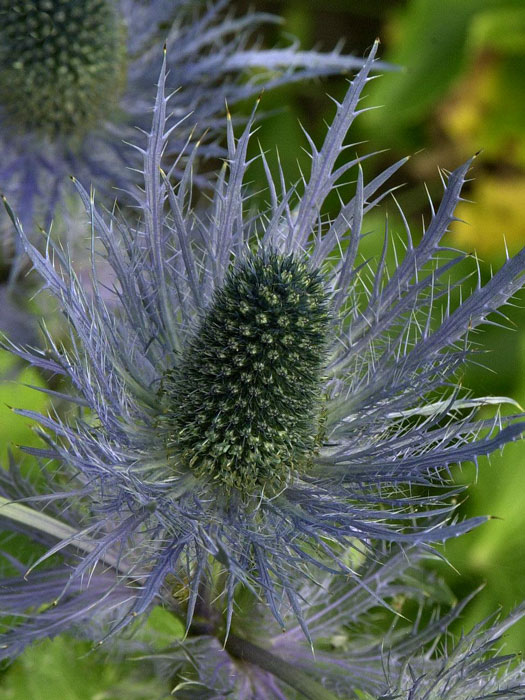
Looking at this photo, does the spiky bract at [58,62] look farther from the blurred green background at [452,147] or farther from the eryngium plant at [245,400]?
the eryngium plant at [245,400]

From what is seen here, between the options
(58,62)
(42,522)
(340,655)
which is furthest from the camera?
(58,62)

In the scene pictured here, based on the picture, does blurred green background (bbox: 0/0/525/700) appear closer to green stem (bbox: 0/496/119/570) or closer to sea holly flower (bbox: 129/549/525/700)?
sea holly flower (bbox: 129/549/525/700)

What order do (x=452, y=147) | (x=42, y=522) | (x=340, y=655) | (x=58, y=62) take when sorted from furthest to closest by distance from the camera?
(x=452, y=147), (x=58, y=62), (x=340, y=655), (x=42, y=522)

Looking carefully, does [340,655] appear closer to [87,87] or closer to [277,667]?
[277,667]

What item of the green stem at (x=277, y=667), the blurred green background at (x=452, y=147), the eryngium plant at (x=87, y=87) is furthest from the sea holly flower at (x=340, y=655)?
the eryngium plant at (x=87, y=87)

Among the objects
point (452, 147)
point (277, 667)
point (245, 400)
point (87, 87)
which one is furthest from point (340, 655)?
point (452, 147)

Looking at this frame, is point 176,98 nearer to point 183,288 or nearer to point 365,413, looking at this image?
point 183,288

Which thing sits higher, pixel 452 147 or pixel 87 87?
pixel 87 87
